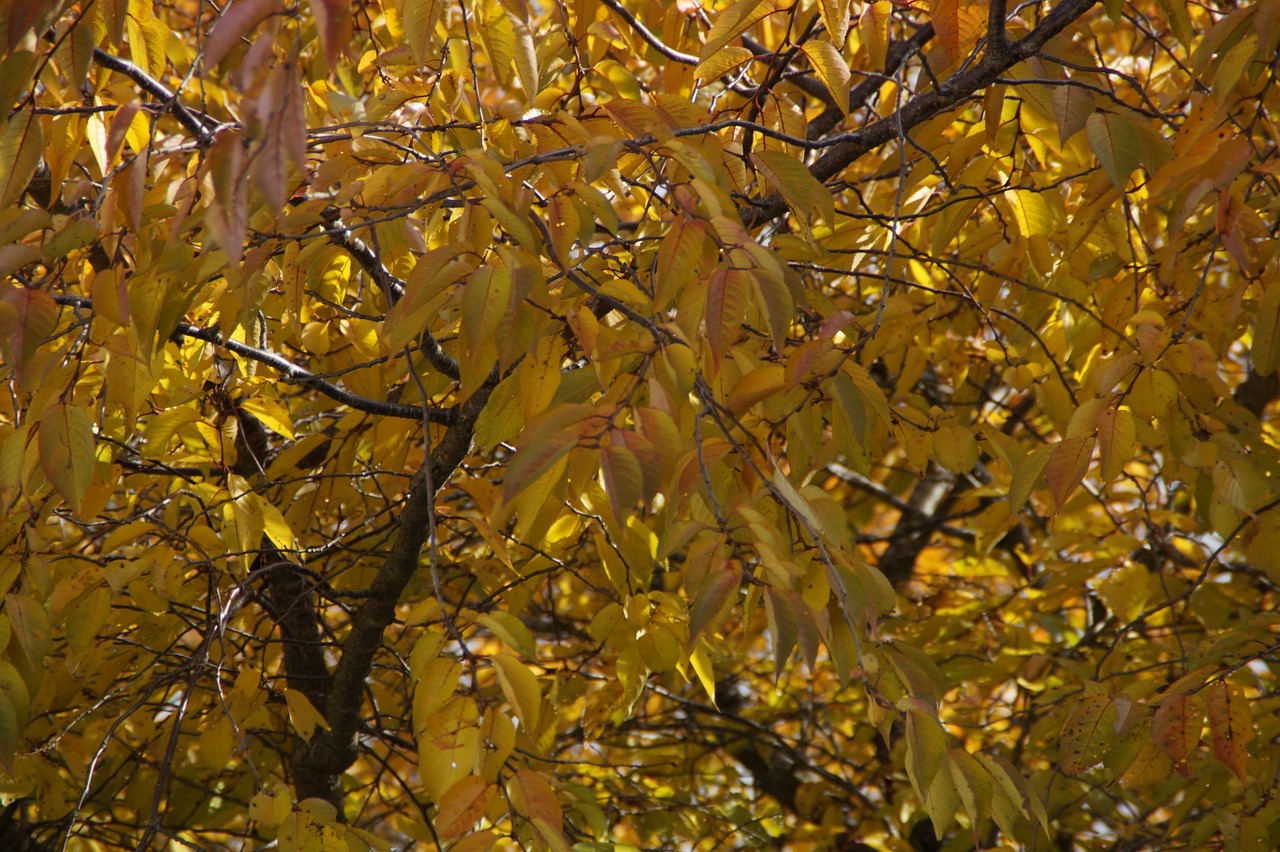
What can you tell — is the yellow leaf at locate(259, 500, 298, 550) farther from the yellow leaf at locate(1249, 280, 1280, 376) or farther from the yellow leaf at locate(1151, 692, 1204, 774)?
the yellow leaf at locate(1249, 280, 1280, 376)

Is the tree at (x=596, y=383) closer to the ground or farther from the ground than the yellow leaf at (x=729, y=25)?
closer to the ground

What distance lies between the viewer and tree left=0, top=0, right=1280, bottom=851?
117 cm

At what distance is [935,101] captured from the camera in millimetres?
1667

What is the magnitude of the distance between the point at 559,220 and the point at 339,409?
151 centimetres

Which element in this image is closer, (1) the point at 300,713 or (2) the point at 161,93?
(2) the point at 161,93

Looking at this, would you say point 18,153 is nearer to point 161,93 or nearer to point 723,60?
point 161,93

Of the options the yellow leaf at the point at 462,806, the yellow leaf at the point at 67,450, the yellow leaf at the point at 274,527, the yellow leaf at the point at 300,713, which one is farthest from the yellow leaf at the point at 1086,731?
the yellow leaf at the point at 67,450

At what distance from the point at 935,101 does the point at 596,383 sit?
0.81 metres

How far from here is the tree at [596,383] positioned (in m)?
1.17

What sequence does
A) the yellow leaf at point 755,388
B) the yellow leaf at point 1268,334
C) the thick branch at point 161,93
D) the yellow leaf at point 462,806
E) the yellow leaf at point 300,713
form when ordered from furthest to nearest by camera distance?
the yellow leaf at point 300,713
the yellow leaf at point 1268,334
the thick branch at point 161,93
the yellow leaf at point 755,388
the yellow leaf at point 462,806

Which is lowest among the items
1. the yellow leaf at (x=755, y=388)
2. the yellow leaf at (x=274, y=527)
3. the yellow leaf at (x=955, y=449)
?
the yellow leaf at (x=755, y=388)

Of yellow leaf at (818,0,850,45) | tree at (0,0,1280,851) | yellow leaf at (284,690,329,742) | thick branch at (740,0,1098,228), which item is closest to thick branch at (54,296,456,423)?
tree at (0,0,1280,851)

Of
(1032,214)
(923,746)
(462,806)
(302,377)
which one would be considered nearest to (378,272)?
(302,377)

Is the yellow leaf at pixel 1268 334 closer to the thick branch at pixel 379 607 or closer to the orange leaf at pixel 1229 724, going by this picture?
the orange leaf at pixel 1229 724
